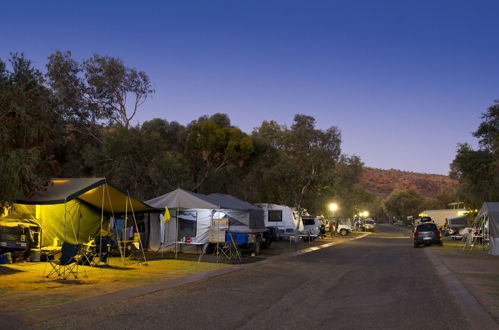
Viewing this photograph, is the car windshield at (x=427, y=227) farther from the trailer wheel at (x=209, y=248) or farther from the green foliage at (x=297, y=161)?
the trailer wheel at (x=209, y=248)

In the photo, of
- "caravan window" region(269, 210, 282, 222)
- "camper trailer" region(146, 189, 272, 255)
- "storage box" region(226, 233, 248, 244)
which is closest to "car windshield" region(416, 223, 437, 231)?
"caravan window" region(269, 210, 282, 222)

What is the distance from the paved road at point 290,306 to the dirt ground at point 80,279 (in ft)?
4.26

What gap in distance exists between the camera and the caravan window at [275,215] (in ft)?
109

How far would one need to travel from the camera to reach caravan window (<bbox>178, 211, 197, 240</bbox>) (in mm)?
21297

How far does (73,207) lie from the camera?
706 inches

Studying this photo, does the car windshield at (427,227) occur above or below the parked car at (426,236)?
above

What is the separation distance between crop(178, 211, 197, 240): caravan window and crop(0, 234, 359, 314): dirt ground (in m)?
3.20

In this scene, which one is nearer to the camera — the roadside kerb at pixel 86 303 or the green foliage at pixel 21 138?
the roadside kerb at pixel 86 303

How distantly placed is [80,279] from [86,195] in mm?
5681

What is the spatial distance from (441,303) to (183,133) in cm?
3043

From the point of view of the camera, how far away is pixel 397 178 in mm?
156750

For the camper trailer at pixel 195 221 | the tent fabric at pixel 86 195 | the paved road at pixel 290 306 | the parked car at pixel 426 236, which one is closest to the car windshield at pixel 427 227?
the parked car at pixel 426 236

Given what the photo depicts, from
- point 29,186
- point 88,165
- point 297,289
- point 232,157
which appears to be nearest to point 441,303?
point 297,289

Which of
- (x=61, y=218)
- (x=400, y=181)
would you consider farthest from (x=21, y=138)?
(x=400, y=181)
